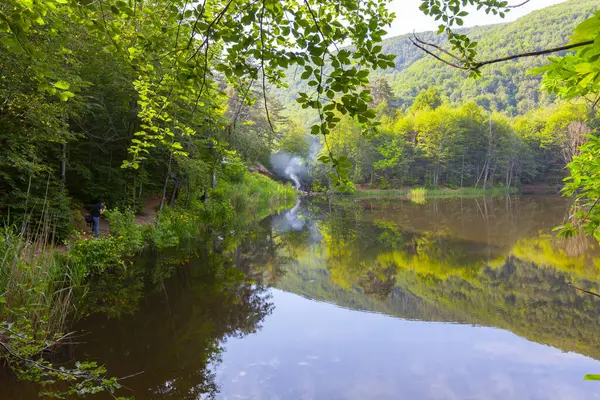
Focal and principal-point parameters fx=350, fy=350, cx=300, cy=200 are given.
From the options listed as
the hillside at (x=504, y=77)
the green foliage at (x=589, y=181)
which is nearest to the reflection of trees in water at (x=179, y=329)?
the green foliage at (x=589, y=181)

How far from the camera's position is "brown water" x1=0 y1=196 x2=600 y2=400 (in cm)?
370

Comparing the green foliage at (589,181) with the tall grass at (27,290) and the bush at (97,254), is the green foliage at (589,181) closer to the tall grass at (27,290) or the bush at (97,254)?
the tall grass at (27,290)

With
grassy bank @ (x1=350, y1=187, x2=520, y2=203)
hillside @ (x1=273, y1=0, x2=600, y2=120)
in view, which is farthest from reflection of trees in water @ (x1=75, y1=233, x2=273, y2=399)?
hillside @ (x1=273, y1=0, x2=600, y2=120)

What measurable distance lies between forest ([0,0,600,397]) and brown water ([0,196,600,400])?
58 cm

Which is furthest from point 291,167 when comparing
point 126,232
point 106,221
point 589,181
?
point 589,181

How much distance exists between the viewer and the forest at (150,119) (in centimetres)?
161

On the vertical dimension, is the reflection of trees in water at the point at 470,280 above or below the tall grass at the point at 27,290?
below

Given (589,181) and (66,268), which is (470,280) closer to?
(589,181)

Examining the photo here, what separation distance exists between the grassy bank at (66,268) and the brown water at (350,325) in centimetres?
35

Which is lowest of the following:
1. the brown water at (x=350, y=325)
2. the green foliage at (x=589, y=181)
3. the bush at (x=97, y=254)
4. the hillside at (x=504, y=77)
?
the brown water at (x=350, y=325)

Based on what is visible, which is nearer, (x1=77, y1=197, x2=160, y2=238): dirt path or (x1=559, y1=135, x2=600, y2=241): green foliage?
(x1=559, y1=135, x2=600, y2=241): green foliage

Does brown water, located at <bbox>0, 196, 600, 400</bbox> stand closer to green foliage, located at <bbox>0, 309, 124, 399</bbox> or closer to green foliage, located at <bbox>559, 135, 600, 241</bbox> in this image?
green foliage, located at <bbox>0, 309, 124, 399</bbox>

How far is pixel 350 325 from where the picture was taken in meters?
5.29

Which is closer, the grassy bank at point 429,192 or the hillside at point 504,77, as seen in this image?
the grassy bank at point 429,192
